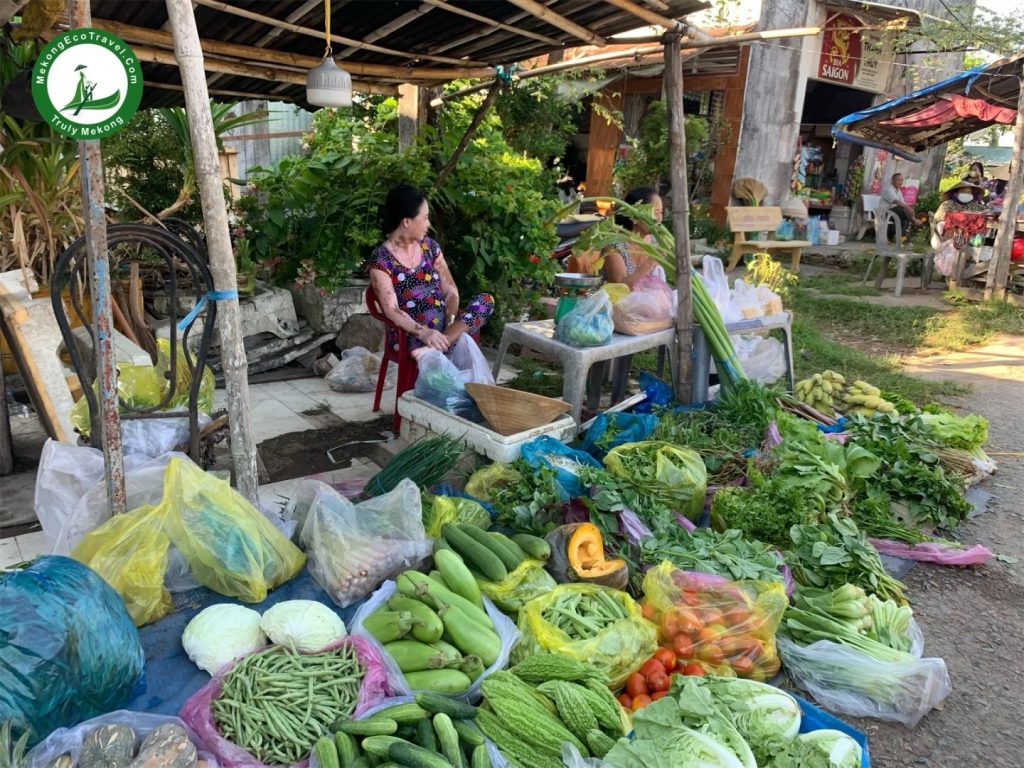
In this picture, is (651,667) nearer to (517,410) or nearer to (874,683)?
(874,683)

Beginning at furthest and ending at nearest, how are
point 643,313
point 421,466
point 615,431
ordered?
point 643,313, point 615,431, point 421,466

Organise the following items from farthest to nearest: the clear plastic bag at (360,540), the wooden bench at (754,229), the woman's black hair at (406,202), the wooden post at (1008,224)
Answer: the wooden bench at (754,229)
the wooden post at (1008,224)
the woman's black hair at (406,202)
the clear plastic bag at (360,540)

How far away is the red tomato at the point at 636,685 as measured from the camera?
8.04 ft

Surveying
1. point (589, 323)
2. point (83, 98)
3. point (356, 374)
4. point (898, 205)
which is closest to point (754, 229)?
point (898, 205)

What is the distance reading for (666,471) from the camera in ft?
11.5

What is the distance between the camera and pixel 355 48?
4.58 meters

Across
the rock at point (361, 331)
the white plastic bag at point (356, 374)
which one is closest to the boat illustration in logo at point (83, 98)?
the white plastic bag at point (356, 374)

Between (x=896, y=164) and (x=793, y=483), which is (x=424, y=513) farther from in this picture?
(x=896, y=164)

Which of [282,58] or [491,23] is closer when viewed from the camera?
[491,23]

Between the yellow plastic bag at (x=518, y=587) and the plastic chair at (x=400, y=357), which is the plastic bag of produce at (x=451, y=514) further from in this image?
the plastic chair at (x=400, y=357)

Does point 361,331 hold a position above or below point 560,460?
above

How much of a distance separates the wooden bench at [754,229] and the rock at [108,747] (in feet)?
38.9

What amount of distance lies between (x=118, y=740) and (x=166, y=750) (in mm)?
132

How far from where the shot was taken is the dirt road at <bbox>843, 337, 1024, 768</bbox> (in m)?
2.51
